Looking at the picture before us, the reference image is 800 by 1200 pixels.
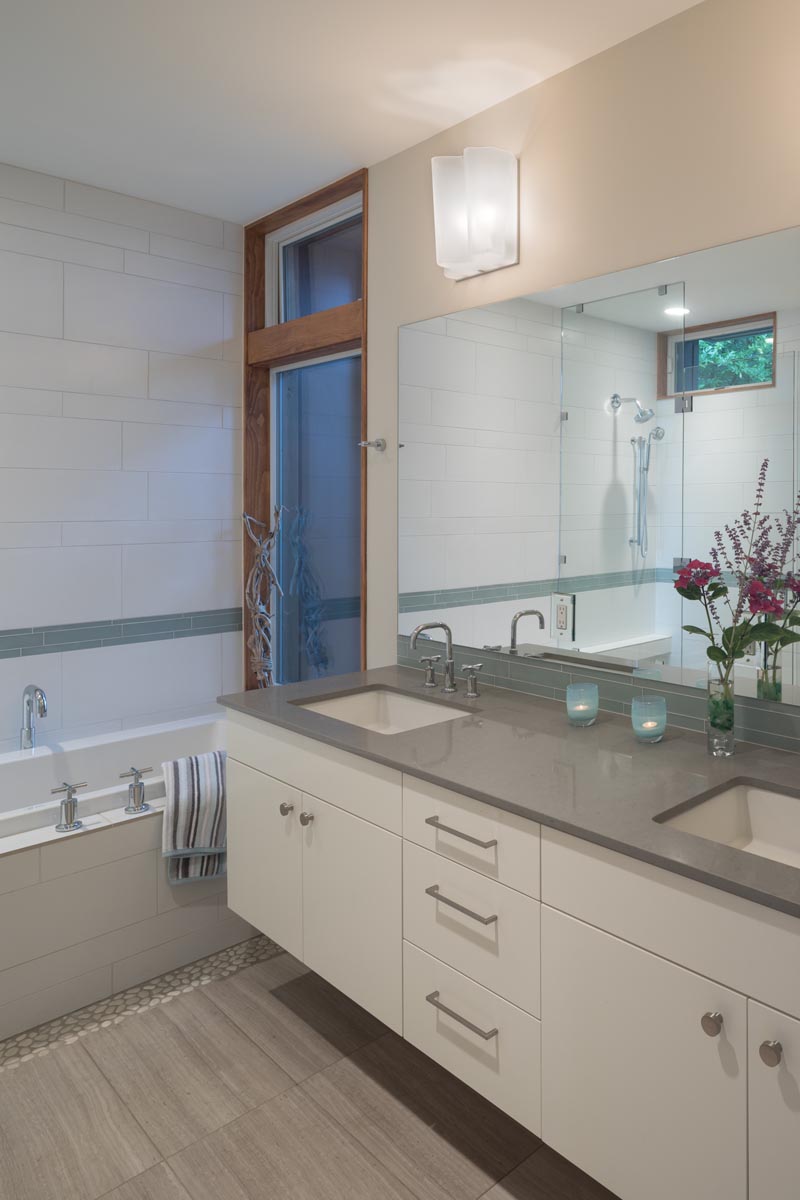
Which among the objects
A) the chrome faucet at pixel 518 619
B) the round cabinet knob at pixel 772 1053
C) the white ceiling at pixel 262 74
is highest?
the white ceiling at pixel 262 74

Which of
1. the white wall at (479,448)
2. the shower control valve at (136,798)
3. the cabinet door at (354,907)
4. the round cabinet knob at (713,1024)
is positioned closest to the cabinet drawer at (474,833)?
the cabinet door at (354,907)

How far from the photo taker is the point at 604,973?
134 cm

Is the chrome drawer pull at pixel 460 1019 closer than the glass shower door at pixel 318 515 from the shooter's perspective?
Yes

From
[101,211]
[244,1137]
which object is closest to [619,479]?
[244,1137]

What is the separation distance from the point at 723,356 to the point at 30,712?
7.83 feet

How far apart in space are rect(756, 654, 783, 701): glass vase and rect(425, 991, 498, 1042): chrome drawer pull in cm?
90

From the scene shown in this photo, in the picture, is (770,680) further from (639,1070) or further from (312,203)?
(312,203)

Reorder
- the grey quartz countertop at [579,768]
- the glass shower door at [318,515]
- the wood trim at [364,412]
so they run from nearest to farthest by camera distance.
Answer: the grey quartz countertop at [579,768]
the wood trim at [364,412]
the glass shower door at [318,515]

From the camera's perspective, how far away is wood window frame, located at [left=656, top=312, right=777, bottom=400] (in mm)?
1739

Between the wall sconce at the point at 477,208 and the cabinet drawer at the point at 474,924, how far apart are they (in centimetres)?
158

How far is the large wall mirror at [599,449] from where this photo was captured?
178 cm

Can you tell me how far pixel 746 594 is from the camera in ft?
5.78

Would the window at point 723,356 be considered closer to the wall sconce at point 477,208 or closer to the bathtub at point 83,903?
the wall sconce at point 477,208

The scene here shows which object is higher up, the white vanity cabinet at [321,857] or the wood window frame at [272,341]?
the wood window frame at [272,341]
